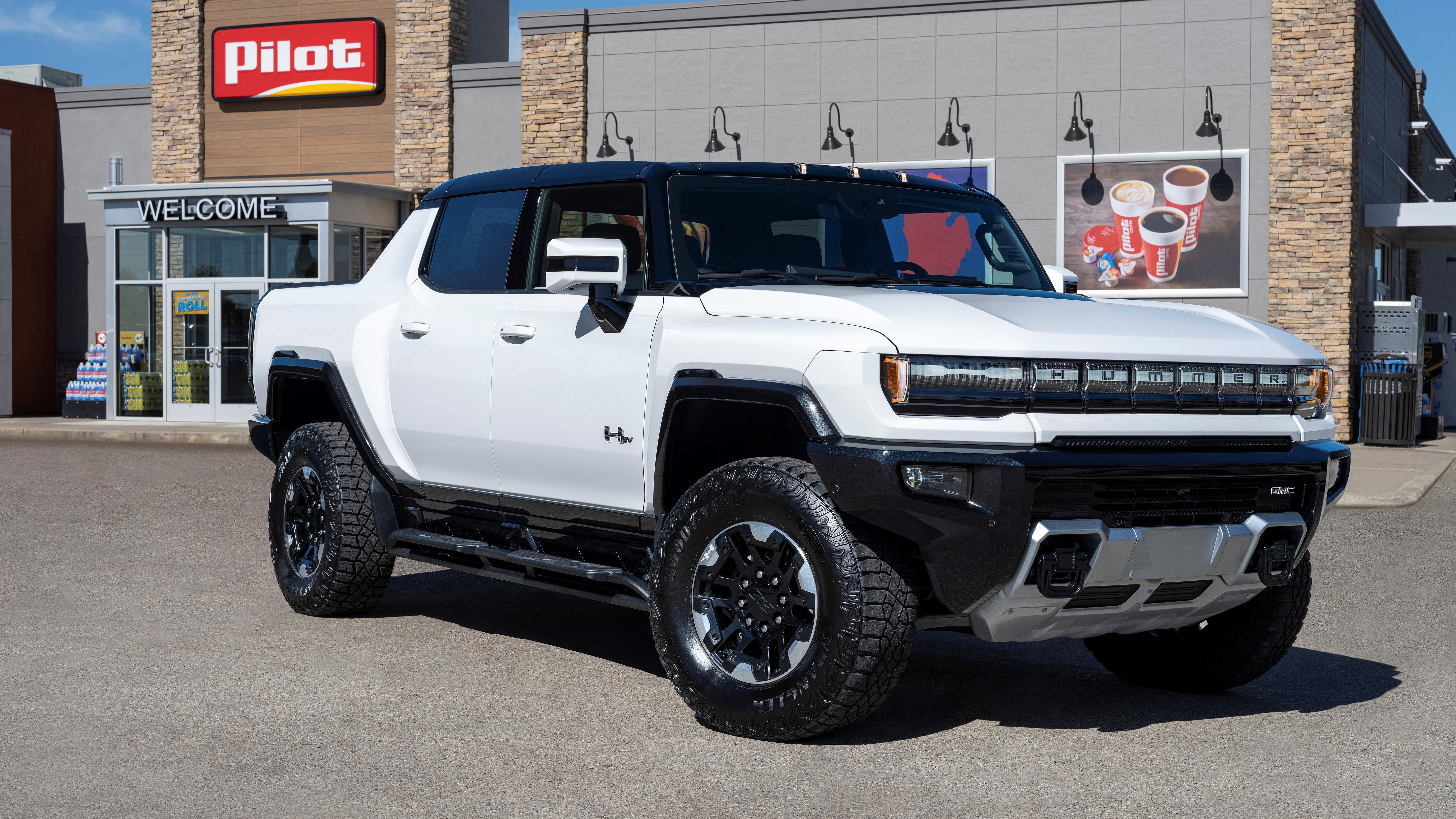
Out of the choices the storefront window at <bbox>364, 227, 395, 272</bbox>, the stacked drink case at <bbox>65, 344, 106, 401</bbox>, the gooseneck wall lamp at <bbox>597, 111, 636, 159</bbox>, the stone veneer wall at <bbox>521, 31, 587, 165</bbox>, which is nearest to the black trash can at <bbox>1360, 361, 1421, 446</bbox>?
the gooseneck wall lamp at <bbox>597, 111, 636, 159</bbox>

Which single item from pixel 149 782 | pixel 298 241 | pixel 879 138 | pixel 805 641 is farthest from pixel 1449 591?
pixel 298 241

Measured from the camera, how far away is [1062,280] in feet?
21.0

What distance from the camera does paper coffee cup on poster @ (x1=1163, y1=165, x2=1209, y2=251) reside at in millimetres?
21328

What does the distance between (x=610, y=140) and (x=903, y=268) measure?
19.1 metres

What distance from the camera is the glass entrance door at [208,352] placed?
25031 mm

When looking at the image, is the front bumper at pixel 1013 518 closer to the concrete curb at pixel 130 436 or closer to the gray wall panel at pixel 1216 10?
the gray wall panel at pixel 1216 10

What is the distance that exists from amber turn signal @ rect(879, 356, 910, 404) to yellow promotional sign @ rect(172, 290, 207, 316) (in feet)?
75.4

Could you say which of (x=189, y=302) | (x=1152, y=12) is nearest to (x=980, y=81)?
(x=1152, y=12)

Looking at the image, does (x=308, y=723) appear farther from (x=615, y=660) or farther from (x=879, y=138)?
(x=879, y=138)

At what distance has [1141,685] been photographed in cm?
589

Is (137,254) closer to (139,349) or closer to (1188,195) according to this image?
(139,349)

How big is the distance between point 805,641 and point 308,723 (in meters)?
1.74

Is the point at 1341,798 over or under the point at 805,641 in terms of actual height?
under

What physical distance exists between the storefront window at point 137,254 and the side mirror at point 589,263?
22228 mm
